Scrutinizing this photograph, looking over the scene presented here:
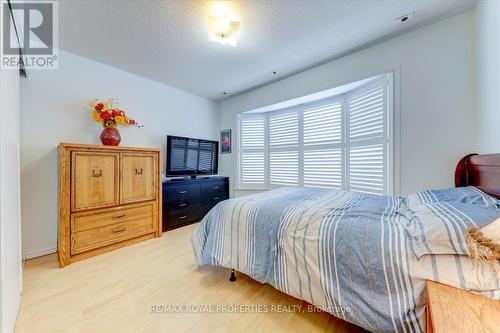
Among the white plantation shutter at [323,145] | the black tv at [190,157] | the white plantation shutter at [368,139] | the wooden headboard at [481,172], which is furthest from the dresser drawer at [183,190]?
the wooden headboard at [481,172]

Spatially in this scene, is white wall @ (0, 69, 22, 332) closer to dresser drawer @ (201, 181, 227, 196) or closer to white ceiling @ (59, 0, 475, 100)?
white ceiling @ (59, 0, 475, 100)

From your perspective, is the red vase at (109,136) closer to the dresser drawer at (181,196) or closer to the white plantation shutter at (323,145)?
the dresser drawer at (181,196)

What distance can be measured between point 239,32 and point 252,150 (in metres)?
2.26

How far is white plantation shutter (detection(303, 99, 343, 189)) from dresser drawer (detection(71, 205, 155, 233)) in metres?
2.59

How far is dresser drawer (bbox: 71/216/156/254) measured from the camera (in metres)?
2.15

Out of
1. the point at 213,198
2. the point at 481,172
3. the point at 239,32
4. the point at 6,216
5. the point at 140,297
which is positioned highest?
the point at 239,32

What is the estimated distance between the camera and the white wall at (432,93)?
192cm

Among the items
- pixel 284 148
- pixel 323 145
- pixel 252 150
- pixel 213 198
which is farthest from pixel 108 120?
pixel 323 145

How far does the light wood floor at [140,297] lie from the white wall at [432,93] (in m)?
1.83

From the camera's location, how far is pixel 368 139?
260cm

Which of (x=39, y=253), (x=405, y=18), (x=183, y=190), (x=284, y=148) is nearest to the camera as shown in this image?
(x=405, y=18)

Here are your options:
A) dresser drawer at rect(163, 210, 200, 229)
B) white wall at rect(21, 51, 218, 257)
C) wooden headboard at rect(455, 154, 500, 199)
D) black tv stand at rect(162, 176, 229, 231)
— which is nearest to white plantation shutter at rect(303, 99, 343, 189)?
wooden headboard at rect(455, 154, 500, 199)

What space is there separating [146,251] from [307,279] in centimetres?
202

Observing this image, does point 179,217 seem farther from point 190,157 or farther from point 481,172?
point 481,172
